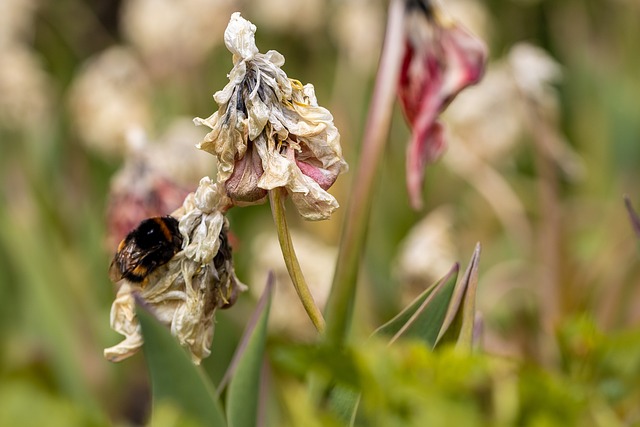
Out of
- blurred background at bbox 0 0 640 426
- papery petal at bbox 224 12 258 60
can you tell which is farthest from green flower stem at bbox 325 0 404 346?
papery petal at bbox 224 12 258 60

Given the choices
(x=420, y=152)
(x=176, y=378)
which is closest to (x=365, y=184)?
(x=420, y=152)

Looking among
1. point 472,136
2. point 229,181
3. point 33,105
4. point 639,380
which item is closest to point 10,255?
point 33,105

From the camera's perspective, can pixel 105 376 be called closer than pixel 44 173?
Yes

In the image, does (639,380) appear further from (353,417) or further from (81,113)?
(81,113)

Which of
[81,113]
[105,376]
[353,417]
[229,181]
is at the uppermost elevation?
[81,113]

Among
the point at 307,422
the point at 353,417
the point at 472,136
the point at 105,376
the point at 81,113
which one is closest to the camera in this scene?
the point at 307,422

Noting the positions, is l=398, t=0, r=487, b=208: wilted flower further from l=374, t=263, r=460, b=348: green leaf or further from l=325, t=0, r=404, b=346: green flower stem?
l=374, t=263, r=460, b=348: green leaf
